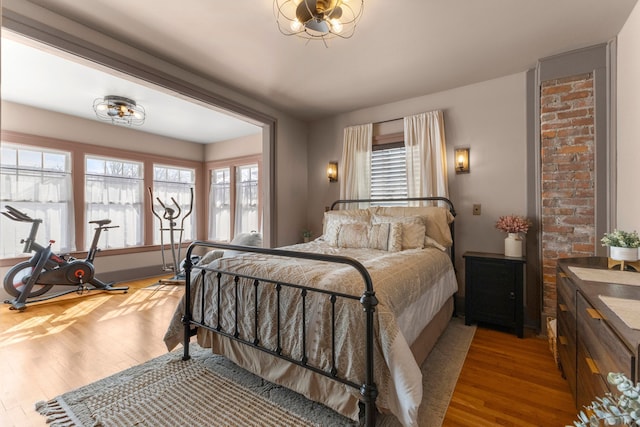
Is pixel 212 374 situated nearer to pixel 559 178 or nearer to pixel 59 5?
pixel 59 5

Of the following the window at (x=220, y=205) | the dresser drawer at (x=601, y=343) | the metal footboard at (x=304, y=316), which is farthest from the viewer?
the window at (x=220, y=205)

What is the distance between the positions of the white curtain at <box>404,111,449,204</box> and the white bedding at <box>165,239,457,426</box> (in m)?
1.21

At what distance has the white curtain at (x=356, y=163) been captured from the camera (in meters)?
4.15

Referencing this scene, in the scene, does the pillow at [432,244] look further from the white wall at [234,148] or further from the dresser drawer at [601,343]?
the white wall at [234,148]

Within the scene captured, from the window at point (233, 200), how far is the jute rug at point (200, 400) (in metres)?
3.50

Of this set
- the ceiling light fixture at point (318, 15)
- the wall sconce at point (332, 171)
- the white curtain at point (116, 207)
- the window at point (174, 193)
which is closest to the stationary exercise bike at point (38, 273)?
the white curtain at point (116, 207)

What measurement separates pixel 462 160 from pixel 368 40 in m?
1.71

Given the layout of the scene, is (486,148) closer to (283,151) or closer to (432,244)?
(432,244)

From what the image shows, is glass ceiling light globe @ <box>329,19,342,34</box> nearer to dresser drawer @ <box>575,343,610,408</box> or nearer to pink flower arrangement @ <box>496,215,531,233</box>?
pink flower arrangement @ <box>496,215,531,233</box>

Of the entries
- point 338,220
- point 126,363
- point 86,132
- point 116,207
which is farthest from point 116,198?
point 338,220

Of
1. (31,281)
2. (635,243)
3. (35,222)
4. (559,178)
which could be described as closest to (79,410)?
(31,281)

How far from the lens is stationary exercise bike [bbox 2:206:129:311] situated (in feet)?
12.2

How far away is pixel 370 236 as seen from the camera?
3.14 m

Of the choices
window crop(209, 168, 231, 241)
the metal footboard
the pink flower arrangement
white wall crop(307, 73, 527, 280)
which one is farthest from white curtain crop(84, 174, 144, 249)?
the pink flower arrangement
